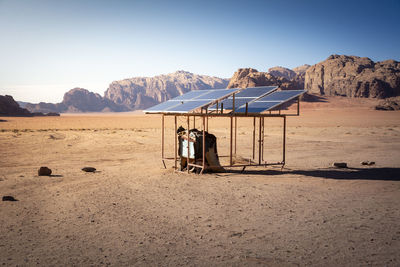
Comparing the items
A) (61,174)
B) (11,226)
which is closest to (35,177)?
(61,174)

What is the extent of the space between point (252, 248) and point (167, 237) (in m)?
1.50

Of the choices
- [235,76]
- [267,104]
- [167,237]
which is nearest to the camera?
[167,237]

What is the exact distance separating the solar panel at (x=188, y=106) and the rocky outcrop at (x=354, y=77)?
122381 millimetres

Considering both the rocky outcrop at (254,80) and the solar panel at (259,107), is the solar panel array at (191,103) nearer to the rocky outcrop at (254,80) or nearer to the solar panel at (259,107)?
the solar panel at (259,107)

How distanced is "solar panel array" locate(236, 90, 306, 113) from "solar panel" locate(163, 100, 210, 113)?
5.39 feet

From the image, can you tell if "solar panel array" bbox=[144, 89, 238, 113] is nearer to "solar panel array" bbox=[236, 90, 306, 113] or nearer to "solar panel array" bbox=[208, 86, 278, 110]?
"solar panel array" bbox=[208, 86, 278, 110]

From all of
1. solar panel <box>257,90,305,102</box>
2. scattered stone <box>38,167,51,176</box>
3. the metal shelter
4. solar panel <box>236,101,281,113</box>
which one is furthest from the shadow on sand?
scattered stone <box>38,167,51,176</box>

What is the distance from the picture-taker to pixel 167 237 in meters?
6.48

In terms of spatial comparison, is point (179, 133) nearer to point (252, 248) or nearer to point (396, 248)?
point (252, 248)

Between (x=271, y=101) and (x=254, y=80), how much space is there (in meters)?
114

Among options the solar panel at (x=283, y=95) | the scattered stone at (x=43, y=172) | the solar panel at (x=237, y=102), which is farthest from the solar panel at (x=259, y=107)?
the scattered stone at (x=43, y=172)

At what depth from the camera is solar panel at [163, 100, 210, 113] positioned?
11.3m

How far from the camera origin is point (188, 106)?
11.8 meters

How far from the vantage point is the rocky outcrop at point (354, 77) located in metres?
123
